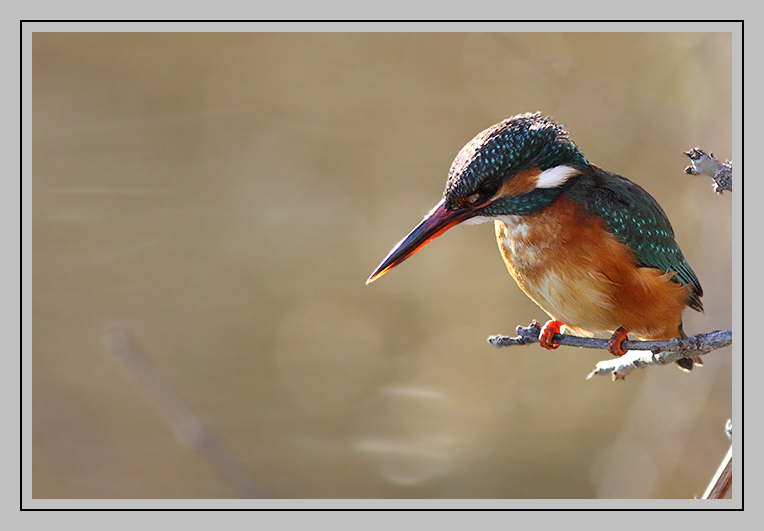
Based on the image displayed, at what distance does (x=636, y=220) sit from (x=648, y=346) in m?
0.44

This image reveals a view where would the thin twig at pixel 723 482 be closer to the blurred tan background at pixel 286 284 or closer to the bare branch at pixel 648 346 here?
the bare branch at pixel 648 346

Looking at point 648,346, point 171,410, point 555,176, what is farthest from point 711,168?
point 171,410

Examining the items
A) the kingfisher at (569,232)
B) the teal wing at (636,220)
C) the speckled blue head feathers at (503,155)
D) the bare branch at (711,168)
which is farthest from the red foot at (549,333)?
the bare branch at (711,168)

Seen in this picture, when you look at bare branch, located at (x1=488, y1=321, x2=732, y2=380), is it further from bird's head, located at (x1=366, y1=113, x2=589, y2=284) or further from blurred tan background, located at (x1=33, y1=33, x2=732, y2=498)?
blurred tan background, located at (x1=33, y1=33, x2=732, y2=498)

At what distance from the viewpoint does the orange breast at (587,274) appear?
63.8 inches

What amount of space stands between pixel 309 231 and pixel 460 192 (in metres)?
2.74

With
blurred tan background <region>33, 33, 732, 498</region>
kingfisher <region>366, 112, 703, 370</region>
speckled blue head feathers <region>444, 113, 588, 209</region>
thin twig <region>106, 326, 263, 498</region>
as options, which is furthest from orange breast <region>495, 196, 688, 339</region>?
blurred tan background <region>33, 33, 732, 498</region>

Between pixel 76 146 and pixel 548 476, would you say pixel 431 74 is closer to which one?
pixel 76 146

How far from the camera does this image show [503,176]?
4.93 feet

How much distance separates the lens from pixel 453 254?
412 centimetres

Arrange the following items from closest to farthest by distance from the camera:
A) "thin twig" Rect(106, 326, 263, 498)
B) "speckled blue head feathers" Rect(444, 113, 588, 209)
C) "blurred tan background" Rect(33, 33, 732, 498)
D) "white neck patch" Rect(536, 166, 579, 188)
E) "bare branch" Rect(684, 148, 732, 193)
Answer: "bare branch" Rect(684, 148, 732, 193) < "speckled blue head feathers" Rect(444, 113, 588, 209) < "white neck patch" Rect(536, 166, 579, 188) < "thin twig" Rect(106, 326, 263, 498) < "blurred tan background" Rect(33, 33, 732, 498)

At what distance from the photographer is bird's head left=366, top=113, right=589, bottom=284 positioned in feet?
4.84

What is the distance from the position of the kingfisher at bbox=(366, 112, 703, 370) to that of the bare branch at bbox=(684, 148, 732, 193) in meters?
0.43

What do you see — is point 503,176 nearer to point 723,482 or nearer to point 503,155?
point 503,155
